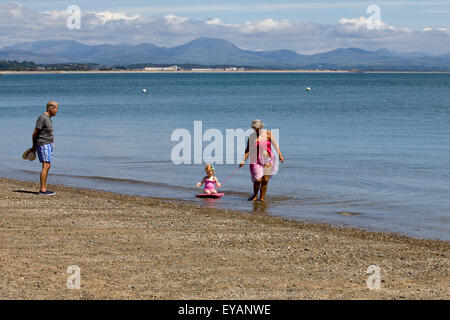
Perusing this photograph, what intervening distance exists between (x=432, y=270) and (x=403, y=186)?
8.07 metres

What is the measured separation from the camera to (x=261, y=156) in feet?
47.1

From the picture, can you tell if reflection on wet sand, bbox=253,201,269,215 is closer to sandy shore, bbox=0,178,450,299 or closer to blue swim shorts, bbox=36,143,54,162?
sandy shore, bbox=0,178,450,299

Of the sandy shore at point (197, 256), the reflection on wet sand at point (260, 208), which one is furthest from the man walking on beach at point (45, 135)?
the reflection on wet sand at point (260, 208)

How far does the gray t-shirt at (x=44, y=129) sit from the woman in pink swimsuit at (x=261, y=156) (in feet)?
12.7

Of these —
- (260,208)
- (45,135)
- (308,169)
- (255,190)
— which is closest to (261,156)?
(255,190)

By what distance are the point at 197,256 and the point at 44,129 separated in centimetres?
579

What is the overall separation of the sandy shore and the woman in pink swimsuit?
183cm

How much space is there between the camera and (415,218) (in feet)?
42.6

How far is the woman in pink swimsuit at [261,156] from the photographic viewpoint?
14.2m

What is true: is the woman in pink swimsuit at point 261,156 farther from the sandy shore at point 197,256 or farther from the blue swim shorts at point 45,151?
the blue swim shorts at point 45,151

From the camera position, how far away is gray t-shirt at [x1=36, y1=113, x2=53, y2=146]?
13484 mm

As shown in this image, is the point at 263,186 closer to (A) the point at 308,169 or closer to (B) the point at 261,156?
(B) the point at 261,156
